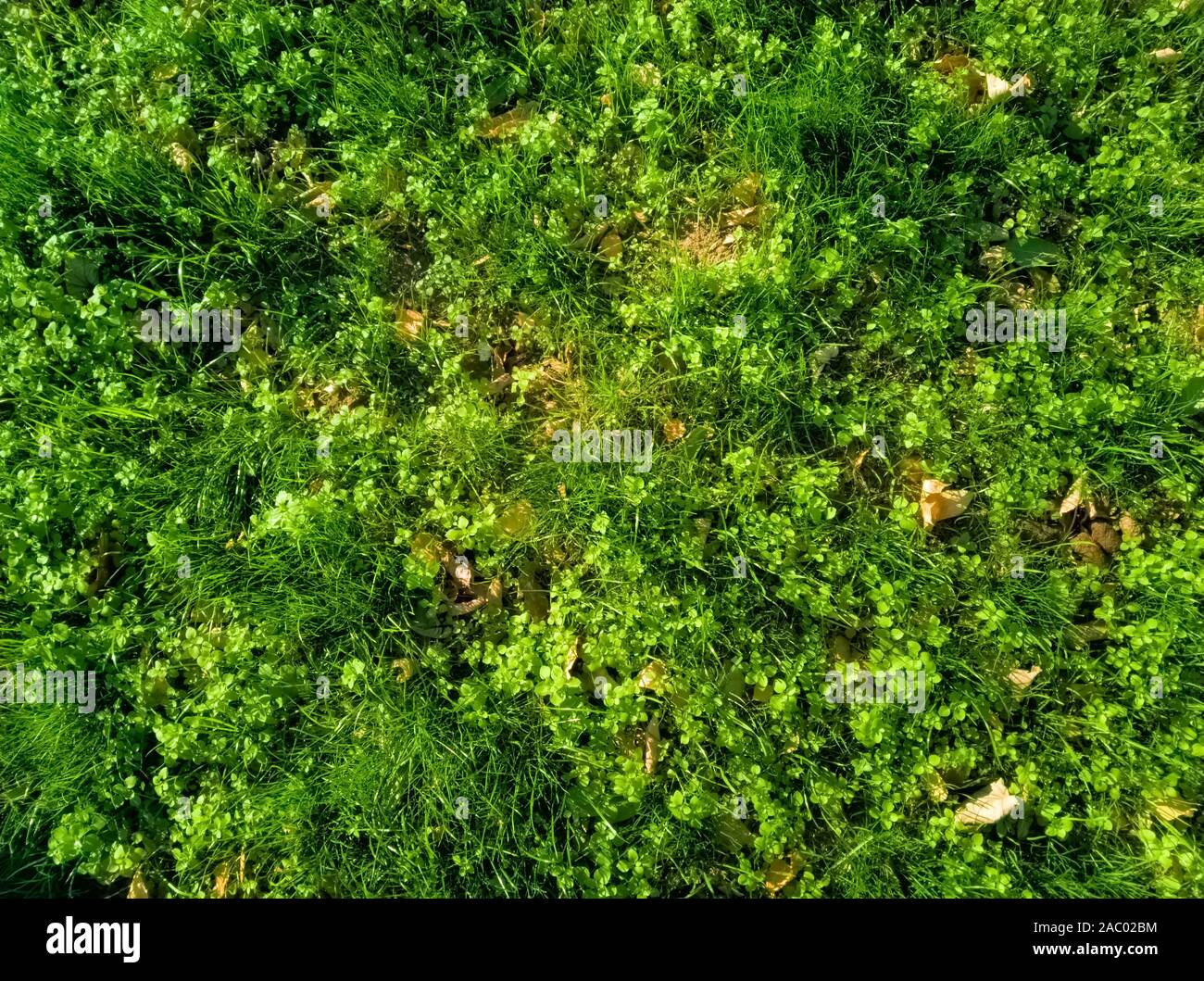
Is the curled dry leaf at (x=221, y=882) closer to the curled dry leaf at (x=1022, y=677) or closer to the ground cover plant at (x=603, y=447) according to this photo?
the ground cover plant at (x=603, y=447)

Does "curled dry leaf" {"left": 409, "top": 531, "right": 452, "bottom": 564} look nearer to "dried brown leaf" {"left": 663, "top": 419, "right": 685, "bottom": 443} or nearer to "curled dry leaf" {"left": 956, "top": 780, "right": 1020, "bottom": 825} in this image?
"dried brown leaf" {"left": 663, "top": 419, "right": 685, "bottom": 443}

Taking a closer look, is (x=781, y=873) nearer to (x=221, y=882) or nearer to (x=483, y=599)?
(x=483, y=599)

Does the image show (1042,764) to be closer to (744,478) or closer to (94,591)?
(744,478)

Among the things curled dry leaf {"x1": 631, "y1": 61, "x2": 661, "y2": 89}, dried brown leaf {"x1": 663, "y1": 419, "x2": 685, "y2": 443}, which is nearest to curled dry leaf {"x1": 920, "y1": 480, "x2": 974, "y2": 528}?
dried brown leaf {"x1": 663, "y1": 419, "x2": 685, "y2": 443}

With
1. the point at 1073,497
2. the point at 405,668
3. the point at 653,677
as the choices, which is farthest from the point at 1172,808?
the point at 405,668

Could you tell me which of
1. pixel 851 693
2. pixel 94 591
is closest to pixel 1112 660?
pixel 851 693

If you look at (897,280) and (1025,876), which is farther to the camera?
(897,280)

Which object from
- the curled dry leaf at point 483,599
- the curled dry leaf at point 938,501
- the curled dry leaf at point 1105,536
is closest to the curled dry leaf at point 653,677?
the curled dry leaf at point 483,599
